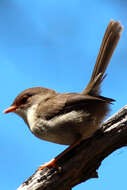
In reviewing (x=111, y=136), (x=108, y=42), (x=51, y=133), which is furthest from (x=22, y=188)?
(x=108, y=42)

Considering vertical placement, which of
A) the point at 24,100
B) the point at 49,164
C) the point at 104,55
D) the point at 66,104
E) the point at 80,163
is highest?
the point at 24,100

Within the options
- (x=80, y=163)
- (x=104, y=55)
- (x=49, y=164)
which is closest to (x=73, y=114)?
(x=80, y=163)

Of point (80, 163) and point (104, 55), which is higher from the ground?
point (104, 55)

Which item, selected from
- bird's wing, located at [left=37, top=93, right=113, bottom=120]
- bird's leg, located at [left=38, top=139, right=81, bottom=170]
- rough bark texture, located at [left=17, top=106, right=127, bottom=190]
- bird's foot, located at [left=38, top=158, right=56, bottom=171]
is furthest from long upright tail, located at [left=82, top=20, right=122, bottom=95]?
bird's foot, located at [left=38, top=158, right=56, bottom=171]

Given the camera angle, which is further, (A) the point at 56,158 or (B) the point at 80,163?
(A) the point at 56,158

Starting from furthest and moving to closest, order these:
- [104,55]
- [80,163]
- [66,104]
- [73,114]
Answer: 1. [104,55]
2. [66,104]
3. [73,114]
4. [80,163]

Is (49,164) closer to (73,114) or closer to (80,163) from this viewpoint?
(80,163)

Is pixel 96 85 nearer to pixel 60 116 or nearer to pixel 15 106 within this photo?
pixel 60 116

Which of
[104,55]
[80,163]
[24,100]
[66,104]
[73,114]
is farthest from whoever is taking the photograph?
[24,100]
